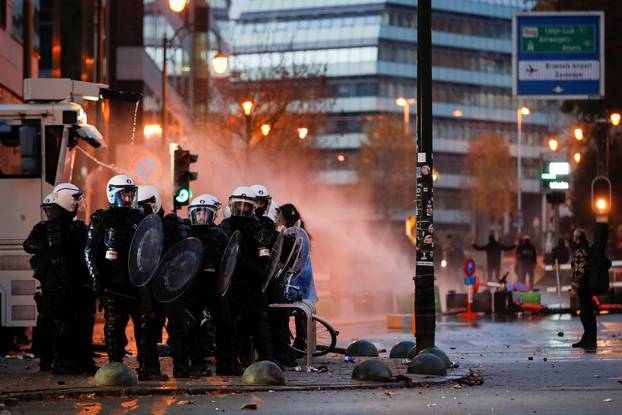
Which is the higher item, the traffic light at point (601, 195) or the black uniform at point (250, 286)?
the traffic light at point (601, 195)

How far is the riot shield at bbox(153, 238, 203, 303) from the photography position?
14562mm

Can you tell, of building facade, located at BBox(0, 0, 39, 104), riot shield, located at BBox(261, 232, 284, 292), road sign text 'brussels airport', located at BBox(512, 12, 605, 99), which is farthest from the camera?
road sign text 'brussels airport', located at BBox(512, 12, 605, 99)

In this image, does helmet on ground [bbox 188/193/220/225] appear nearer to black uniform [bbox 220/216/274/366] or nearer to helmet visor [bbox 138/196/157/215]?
black uniform [bbox 220/216/274/366]

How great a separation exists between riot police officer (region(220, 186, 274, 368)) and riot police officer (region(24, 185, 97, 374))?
5.13 ft

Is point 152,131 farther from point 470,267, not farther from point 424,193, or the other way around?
point 424,193

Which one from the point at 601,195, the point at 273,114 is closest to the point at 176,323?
the point at 601,195

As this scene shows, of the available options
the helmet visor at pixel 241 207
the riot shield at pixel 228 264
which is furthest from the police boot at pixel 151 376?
the helmet visor at pixel 241 207

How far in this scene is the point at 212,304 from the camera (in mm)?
15086

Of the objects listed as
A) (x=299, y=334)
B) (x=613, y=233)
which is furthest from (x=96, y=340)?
(x=613, y=233)

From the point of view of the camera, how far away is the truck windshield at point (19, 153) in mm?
21312

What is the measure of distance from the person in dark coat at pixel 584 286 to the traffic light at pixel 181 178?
24.4 feet

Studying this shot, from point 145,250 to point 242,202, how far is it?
1.40 meters

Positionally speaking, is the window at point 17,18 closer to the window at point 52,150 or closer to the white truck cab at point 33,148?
the white truck cab at point 33,148

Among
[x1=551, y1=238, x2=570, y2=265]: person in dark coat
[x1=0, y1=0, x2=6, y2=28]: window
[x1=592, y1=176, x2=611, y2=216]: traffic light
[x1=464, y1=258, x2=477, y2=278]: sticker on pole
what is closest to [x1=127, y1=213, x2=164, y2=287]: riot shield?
[x1=464, y1=258, x2=477, y2=278]: sticker on pole
